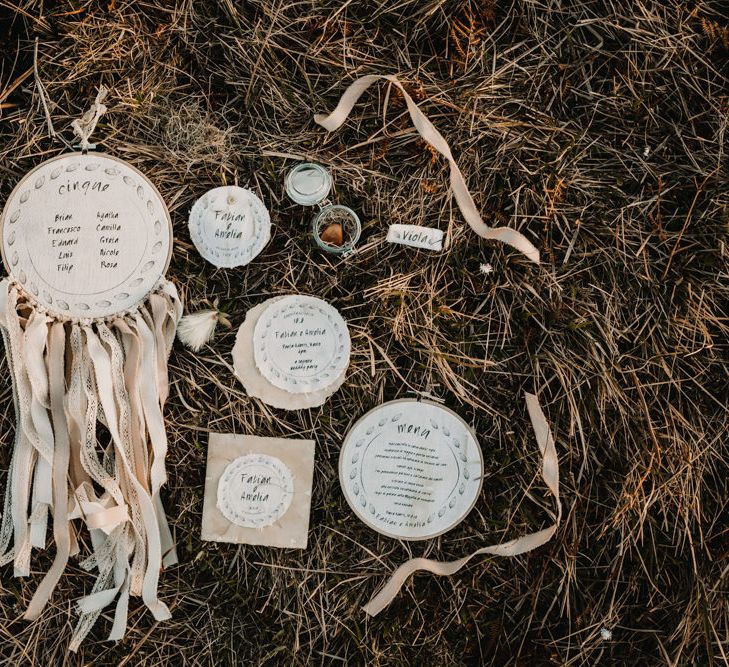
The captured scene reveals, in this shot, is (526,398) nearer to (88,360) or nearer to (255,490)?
(255,490)

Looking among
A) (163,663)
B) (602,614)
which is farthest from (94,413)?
(602,614)

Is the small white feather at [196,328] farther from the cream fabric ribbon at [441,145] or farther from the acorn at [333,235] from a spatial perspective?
the cream fabric ribbon at [441,145]

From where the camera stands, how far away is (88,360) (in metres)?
1.67

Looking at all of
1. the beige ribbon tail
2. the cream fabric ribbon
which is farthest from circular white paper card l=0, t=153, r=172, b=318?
the cream fabric ribbon

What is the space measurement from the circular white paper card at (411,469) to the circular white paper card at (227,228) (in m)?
0.59

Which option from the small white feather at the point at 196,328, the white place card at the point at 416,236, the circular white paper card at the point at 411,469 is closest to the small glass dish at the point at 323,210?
the white place card at the point at 416,236

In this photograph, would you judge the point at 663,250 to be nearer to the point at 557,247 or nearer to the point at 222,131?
the point at 557,247

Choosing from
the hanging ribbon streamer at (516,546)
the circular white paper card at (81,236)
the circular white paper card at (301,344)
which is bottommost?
the hanging ribbon streamer at (516,546)

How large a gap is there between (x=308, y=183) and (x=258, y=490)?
891mm

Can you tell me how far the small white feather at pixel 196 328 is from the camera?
5.56ft

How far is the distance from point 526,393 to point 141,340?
1.09 metres

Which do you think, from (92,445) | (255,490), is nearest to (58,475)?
(92,445)

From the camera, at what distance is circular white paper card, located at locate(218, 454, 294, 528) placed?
172cm

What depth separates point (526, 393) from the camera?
172 centimetres
